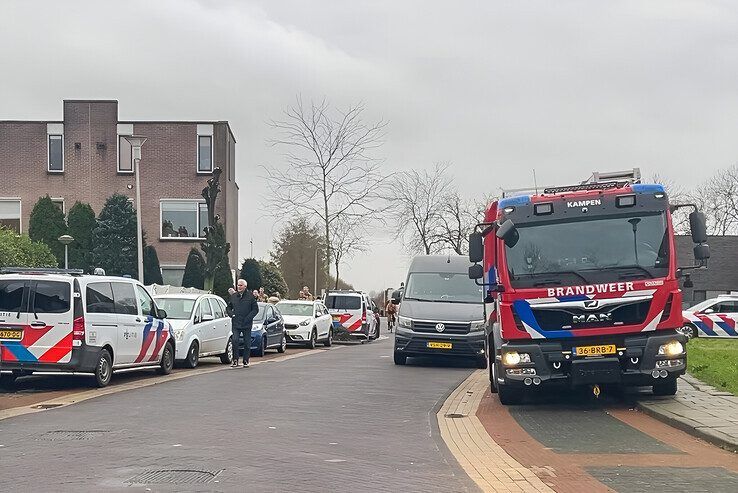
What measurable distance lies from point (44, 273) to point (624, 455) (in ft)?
34.7

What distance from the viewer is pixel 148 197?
52.3 metres

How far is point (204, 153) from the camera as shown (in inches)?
2062

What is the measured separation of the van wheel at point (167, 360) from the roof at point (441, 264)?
240 inches

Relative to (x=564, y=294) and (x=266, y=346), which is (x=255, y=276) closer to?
(x=266, y=346)

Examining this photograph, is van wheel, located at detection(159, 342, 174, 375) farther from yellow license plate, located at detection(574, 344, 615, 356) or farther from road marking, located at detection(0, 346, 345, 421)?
yellow license plate, located at detection(574, 344, 615, 356)

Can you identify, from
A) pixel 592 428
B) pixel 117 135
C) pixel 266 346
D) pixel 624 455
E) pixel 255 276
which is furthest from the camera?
pixel 255 276

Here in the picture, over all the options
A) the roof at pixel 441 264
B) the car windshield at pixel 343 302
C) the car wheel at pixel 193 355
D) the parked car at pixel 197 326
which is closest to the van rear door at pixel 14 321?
the parked car at pixel 197 326

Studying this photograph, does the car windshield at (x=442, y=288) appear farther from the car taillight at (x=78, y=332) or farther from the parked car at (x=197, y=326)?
the car taillight at (x=78, y=332)

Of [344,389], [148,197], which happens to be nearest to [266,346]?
[344,389]

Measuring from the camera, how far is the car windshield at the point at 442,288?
21797 mm

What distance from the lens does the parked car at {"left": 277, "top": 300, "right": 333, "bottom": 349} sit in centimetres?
3094

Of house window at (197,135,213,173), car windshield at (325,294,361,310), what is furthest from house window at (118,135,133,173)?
car windshield at (325,294,361,310)

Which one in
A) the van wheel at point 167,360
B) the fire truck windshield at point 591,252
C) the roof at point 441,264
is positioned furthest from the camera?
the roof at point 441,264

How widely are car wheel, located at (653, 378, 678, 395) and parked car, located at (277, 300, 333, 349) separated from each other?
18.7 meters
